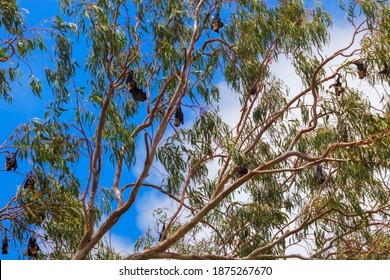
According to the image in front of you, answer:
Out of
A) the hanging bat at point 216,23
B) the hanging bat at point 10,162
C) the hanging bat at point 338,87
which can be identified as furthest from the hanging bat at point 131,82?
the hanging bat at point 338,87

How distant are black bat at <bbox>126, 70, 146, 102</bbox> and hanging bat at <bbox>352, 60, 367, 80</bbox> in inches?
111

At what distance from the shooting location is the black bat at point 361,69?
1090cm

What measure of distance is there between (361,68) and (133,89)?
2994mm

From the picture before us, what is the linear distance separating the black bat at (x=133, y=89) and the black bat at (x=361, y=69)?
9.27 feet

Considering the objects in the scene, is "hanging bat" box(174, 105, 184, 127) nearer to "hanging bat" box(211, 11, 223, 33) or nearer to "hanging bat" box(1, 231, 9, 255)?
"hanging bat" box(211, 11, 223, 33)

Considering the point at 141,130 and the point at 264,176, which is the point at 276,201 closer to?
the point at 264,176

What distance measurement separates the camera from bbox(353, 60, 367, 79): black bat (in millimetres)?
10898

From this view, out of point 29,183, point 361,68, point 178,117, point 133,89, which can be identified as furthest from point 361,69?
point 29,183

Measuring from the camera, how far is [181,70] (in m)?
10.9

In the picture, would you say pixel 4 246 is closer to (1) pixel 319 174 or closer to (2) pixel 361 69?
(1) pixel 319 174

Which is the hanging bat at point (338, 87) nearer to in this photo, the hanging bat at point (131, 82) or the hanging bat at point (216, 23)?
the hanging bat at point (216, 23)
